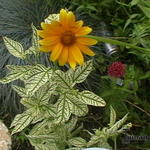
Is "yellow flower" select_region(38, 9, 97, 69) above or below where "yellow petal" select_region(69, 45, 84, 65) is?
above

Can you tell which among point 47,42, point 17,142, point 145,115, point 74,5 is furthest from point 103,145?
point 74,5

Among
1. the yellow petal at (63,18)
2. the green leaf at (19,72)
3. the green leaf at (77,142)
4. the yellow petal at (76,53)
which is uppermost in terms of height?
the yellow petal at (63,18)

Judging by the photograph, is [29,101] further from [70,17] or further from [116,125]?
[70,17]

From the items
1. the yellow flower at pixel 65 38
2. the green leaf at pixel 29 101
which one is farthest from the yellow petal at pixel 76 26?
the green leaf at pixel 29 101

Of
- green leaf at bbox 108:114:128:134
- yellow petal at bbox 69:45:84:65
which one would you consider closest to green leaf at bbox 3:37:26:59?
yellow petal at bbox 69:45:84:65

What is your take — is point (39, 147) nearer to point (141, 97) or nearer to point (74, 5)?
point (141, 97)

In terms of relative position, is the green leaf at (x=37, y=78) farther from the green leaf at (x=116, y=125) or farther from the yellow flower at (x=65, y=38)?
the green leaf at (x=116, y=125)

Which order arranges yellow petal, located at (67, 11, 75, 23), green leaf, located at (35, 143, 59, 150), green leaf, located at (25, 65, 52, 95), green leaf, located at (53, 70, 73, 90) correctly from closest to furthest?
yellow petal, located at (67, 11, 75, 23) < green leaf, located at (25, 65, 52, 95) < green leaf, located at (53, 70, 73, 90) < green leaf, located at (35, 143, 59, 150)

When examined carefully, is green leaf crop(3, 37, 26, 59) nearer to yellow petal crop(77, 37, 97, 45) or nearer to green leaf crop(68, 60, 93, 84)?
green leaf crop(68, 60, 93, 84)
